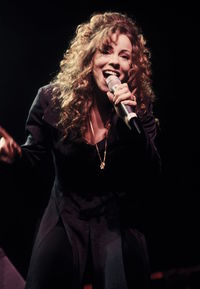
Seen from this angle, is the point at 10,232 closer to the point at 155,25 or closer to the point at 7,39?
the point at 7,39

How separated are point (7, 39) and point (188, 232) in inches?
70.3

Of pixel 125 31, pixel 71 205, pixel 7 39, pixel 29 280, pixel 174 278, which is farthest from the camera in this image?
pixel 7 39

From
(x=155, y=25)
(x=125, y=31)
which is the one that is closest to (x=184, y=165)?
(x=155, y=25)

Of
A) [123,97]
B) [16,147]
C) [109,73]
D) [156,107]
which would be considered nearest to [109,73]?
[109,73]

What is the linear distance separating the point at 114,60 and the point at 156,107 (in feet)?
3.39

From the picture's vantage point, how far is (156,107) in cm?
253

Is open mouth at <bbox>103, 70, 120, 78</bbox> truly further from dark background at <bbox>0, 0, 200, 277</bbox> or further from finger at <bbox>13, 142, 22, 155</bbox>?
dark background at <bbox>0, 0, 200, 277</bbox>

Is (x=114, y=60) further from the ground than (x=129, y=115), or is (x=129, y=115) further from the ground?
(x=114, y=60)

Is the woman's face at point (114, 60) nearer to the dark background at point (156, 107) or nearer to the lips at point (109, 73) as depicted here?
the lips at point (109, 73)

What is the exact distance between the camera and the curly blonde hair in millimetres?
1657

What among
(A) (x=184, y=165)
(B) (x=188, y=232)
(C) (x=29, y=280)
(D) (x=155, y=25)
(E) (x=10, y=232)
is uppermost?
(D) (x=155, y=25)

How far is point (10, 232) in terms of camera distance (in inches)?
91.2

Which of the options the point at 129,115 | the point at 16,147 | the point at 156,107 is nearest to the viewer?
the point at 129,115

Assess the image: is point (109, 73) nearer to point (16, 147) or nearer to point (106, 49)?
point (106, 49)
